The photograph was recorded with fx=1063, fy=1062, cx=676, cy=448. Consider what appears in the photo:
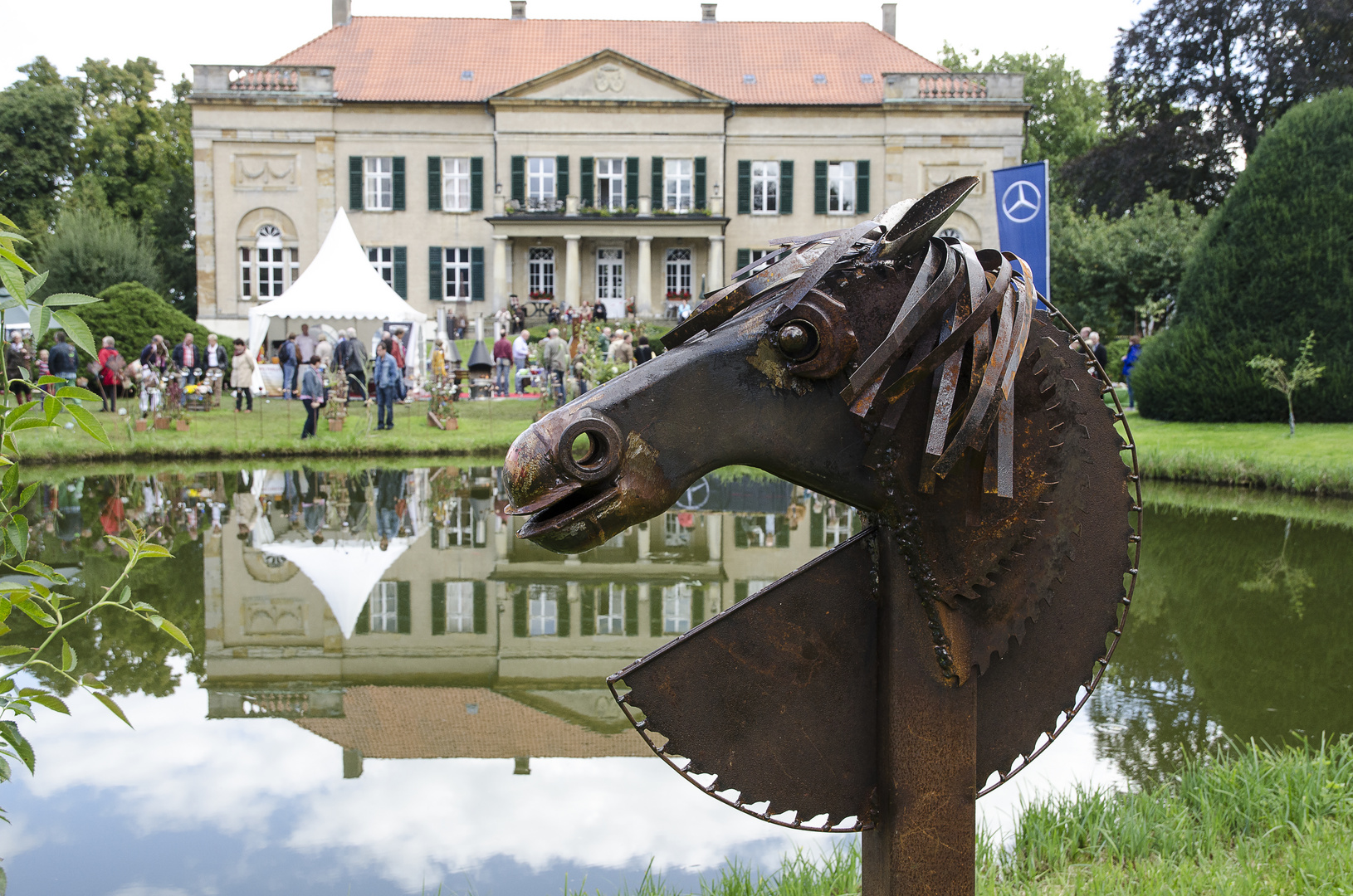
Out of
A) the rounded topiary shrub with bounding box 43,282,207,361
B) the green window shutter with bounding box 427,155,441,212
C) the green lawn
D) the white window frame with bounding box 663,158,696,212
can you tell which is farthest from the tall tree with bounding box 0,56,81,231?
the green lawn

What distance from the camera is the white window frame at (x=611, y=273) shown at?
40219 mm

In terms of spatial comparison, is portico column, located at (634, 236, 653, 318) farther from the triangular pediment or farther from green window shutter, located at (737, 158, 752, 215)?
the triangular pediment

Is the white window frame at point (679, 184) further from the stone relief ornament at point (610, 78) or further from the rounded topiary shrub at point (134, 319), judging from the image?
the rounded topiary shrub at point (134, 319)

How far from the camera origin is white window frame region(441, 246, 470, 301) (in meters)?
39.2

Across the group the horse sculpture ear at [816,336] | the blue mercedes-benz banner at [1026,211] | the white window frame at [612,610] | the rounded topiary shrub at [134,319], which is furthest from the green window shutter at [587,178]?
the horse sculpture ear at [816,336]

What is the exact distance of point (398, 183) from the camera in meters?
39.0

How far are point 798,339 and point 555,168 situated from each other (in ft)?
128

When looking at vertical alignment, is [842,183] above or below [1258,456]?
above

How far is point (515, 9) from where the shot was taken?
4462 cm

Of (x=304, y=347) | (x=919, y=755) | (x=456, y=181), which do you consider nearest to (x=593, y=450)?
(x=919, y=755)

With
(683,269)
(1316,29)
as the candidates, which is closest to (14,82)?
(683,269)

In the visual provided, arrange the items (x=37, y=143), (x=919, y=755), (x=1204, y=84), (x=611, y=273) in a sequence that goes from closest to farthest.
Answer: (x=919, y=755), (x=1204, y=84), (x=611, y=273), (x=37, y=143)

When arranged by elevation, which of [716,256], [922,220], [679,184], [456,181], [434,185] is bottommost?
[922,220]

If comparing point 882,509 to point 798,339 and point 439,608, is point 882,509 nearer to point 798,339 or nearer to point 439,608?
point 798,339
